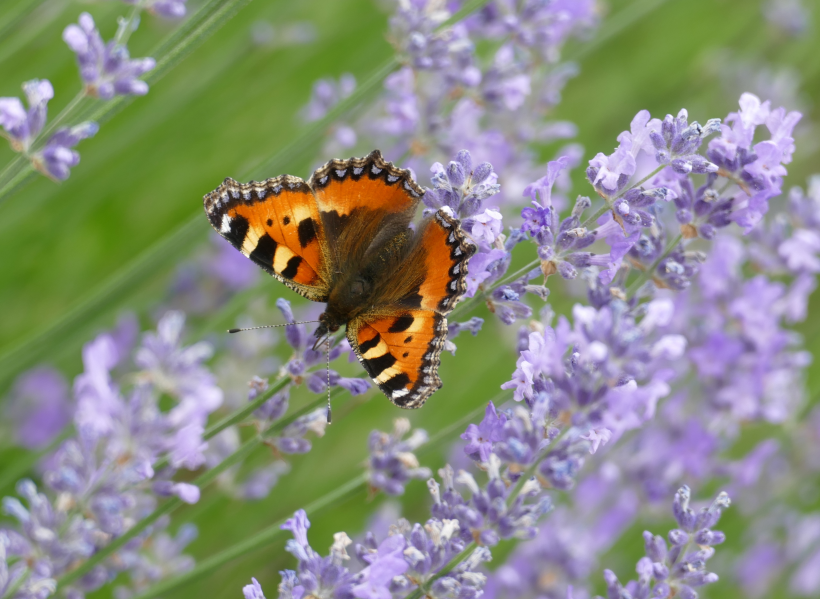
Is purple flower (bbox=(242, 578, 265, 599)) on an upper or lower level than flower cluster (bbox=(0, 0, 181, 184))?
lower

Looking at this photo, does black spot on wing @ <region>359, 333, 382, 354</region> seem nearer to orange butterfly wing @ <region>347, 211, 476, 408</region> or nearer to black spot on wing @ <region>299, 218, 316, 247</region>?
orange butterfly wing @ <region>347, 211, 476, 408</region>

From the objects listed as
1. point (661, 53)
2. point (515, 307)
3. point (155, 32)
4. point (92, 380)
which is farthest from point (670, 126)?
point (661, 53)

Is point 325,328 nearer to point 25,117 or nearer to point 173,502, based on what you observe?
point 173,502

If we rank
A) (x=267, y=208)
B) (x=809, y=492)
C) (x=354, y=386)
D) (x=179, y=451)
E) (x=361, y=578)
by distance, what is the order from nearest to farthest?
(x=361, y=578) < (x=354, y=386) < (x=179, y=451) < (x=267, y=208) < (x=809, y=492)

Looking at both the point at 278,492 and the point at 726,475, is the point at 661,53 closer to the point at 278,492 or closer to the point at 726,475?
the point at 726,475

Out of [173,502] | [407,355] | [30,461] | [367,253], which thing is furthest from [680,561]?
[30,461]

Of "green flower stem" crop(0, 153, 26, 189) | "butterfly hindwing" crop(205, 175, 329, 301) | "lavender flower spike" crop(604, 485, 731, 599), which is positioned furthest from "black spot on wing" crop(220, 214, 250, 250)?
"lavender flower spike" crop(604, 485, 731, 599)
